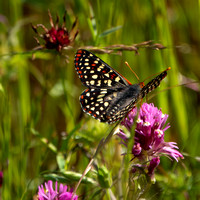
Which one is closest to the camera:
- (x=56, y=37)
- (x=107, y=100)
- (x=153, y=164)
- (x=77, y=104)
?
(x=153, y=164)

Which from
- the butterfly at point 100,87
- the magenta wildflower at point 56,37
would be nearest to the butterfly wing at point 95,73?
the butterfly at point 100,87

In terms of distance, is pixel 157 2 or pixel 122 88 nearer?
pixel 122 88

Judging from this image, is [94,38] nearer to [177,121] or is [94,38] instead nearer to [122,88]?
[122,88]

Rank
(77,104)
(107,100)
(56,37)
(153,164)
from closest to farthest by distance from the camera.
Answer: (153,164) < (107,100) < (56,37) < (77,104)

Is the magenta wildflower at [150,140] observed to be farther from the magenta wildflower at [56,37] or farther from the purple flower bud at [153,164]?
the magenta wildflower at [56,37]

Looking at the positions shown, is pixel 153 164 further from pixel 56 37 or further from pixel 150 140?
pixel 56 37

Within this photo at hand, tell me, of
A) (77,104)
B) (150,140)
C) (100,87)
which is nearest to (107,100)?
(100,87)

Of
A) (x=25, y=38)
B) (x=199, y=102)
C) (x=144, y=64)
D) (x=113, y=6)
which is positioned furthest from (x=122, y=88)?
(x=25, y=38)

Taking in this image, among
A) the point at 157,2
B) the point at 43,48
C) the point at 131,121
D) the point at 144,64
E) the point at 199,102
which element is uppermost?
the point at 157,2
